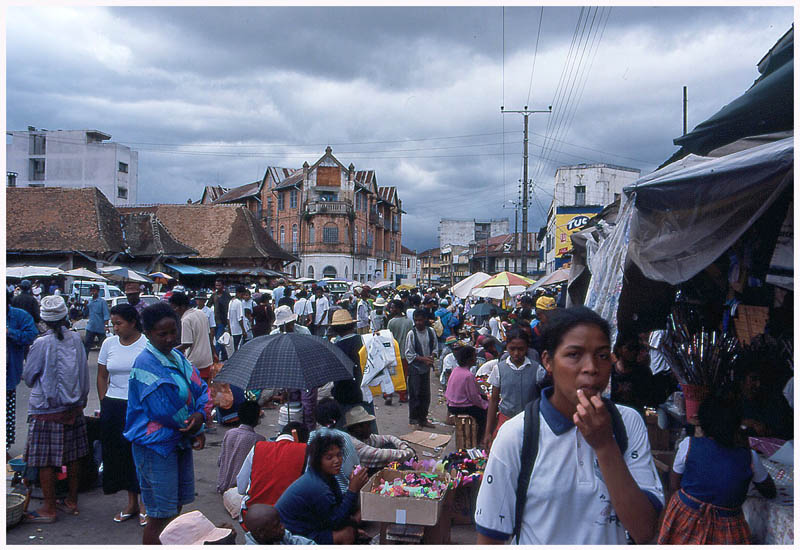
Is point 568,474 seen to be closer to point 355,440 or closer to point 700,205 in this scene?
point 700,205

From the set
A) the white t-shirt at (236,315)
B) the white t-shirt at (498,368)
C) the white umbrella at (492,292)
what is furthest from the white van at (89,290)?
the white t-shirt at (498,368)

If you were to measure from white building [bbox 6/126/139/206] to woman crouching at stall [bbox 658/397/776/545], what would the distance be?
54.3 metres

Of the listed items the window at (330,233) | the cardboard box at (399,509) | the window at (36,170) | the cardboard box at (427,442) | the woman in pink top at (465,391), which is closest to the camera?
the cardboard box at (399,509)

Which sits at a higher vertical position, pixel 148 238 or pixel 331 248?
pixel 331 248

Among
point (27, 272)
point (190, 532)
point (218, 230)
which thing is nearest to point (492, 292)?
point (190, 532)

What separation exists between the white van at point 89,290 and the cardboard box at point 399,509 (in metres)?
17.7

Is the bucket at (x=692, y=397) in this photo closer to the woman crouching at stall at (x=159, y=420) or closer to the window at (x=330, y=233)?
the woman crouching at stall at (x=159, y=420)

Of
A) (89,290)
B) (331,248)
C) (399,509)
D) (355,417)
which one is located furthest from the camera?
(331,248)

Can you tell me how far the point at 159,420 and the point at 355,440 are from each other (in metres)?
2.00

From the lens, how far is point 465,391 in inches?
261

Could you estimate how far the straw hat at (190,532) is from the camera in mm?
3580

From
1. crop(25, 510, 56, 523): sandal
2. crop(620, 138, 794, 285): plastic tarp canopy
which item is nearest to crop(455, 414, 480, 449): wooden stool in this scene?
crop(620, 138, 794, 285): plastic tarp canopy

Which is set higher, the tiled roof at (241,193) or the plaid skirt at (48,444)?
the tiled roof at (241,193)

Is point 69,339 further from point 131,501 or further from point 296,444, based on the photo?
point 296,444
